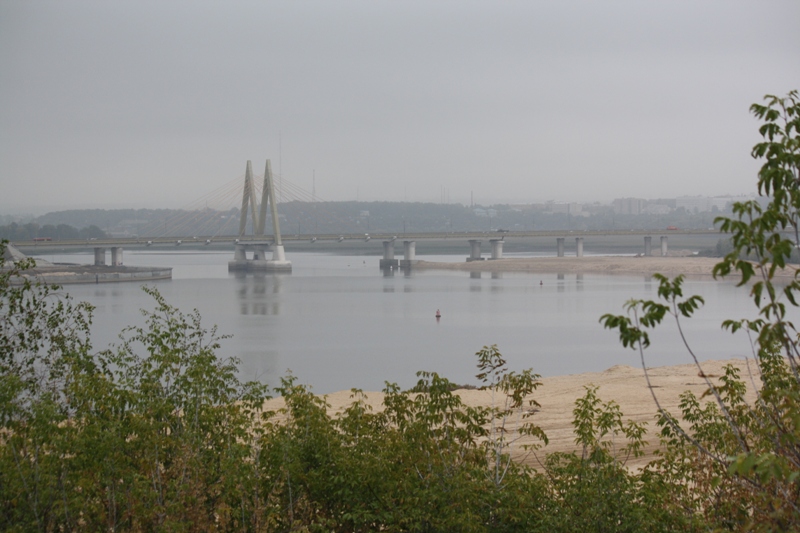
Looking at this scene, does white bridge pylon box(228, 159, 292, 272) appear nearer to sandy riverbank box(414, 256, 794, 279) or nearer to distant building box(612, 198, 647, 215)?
sandy riverbank box(414, 256, 794, 279)

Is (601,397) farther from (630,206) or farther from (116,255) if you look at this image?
(630,206)

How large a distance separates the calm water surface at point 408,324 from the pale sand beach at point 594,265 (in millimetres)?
7276

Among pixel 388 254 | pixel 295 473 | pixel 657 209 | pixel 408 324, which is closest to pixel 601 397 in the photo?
pixel 295 473

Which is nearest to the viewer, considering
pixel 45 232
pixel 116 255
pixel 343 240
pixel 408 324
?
pixel 408 324

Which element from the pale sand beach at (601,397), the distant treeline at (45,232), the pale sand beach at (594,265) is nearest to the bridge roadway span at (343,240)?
the pale sand beach at (594,265)

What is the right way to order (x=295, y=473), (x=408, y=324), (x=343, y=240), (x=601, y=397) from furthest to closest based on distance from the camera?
1. (x=343, y=240)
2. (x=408, y=324)
3. (x=601, y=397)
4. (x=295, y=473)

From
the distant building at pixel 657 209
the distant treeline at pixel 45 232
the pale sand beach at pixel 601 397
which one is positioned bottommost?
the pale sand beach at pixel 601 397

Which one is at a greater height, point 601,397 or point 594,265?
point 601,397

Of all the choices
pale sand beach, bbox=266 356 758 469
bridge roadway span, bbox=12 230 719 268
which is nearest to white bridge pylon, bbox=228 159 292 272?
bridge roadway span, bbox=12 230 719 268

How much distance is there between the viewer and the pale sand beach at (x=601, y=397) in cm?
970

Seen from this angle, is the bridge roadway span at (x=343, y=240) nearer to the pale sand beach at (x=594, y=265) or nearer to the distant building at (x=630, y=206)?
the pale sand beach at (x=594, y=265)

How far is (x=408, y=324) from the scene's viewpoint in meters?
27.5

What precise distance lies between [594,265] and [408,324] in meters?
35.0

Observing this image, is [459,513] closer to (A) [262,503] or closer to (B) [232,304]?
(A) [262,503]
